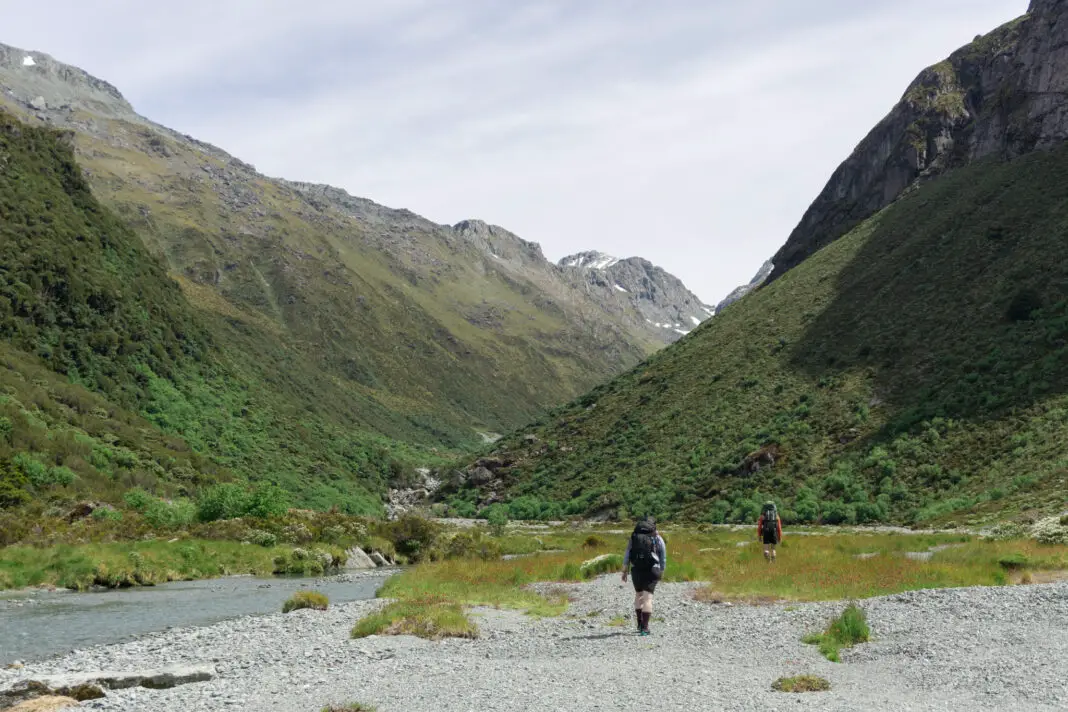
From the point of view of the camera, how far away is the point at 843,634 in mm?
18953

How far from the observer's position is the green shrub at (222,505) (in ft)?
227

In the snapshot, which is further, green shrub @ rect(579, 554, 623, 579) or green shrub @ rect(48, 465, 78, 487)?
green shrub @ rect(48, 465, 78, 487)

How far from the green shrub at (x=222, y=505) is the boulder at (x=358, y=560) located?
13.3m

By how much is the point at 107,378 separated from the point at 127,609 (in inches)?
3670

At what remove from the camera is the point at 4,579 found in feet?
129

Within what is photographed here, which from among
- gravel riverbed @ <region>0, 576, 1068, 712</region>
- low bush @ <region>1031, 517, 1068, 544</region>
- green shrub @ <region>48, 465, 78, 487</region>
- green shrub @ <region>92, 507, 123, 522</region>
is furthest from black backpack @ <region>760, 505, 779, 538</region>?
green shrub @ <region>48, 465, 78, 487</region>

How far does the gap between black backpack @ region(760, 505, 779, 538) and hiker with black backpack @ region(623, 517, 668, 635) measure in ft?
52.3

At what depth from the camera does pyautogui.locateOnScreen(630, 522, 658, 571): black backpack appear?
21.3m

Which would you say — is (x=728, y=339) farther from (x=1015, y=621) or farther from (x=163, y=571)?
(x=1015, y=621)

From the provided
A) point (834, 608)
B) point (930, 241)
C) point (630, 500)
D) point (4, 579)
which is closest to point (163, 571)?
point (4, 579)

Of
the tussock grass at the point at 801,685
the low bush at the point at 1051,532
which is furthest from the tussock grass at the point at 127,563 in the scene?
the low bush at the point at 1051,532

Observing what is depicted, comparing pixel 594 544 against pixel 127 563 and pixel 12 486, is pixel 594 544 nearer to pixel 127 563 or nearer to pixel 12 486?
Result: pixel 127 563

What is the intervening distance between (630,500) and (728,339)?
3233 cm

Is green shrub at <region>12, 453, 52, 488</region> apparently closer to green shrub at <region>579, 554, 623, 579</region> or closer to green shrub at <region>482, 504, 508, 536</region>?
green shrub at <region>482, 504, 508, 536</region>
